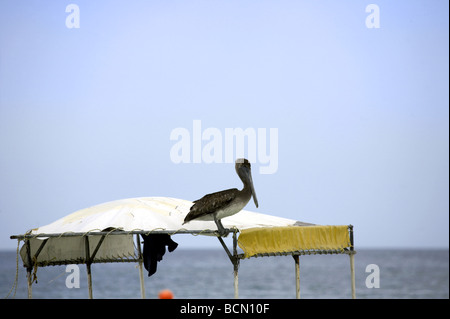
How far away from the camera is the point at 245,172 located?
46.8 ft

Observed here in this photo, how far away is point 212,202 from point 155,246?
3.23 metres

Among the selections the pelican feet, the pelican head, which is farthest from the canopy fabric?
the pelican head

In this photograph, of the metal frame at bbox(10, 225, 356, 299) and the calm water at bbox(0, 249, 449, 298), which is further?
the calm water at bbox(0, 249, 449, 298)

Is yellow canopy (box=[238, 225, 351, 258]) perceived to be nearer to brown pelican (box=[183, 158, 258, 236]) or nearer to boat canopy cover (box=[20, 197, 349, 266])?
boat canopy cover (box=[20, 197, 349, 266])

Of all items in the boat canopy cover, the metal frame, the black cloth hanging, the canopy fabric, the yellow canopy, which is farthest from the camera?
the black cloth hanging

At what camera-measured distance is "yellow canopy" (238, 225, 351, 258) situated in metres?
14.0

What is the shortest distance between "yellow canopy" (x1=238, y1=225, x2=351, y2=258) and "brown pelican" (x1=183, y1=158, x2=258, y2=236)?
0.48 metres

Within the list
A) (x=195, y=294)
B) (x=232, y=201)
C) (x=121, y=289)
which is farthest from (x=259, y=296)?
(x=232, y=201)

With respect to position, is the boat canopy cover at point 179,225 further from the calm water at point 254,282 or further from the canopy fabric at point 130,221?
the calm water at point 254,282

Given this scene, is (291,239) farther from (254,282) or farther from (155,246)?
(254,282)

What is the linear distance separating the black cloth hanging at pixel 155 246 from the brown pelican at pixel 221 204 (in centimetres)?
246

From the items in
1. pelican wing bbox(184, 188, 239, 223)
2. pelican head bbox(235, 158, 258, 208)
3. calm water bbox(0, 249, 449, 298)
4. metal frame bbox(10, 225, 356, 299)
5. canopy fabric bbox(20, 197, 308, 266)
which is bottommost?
calm water bbox(0, 249, 449, 298)

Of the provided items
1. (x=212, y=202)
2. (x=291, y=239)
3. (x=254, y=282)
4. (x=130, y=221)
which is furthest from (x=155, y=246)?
(x=254, y=282)
